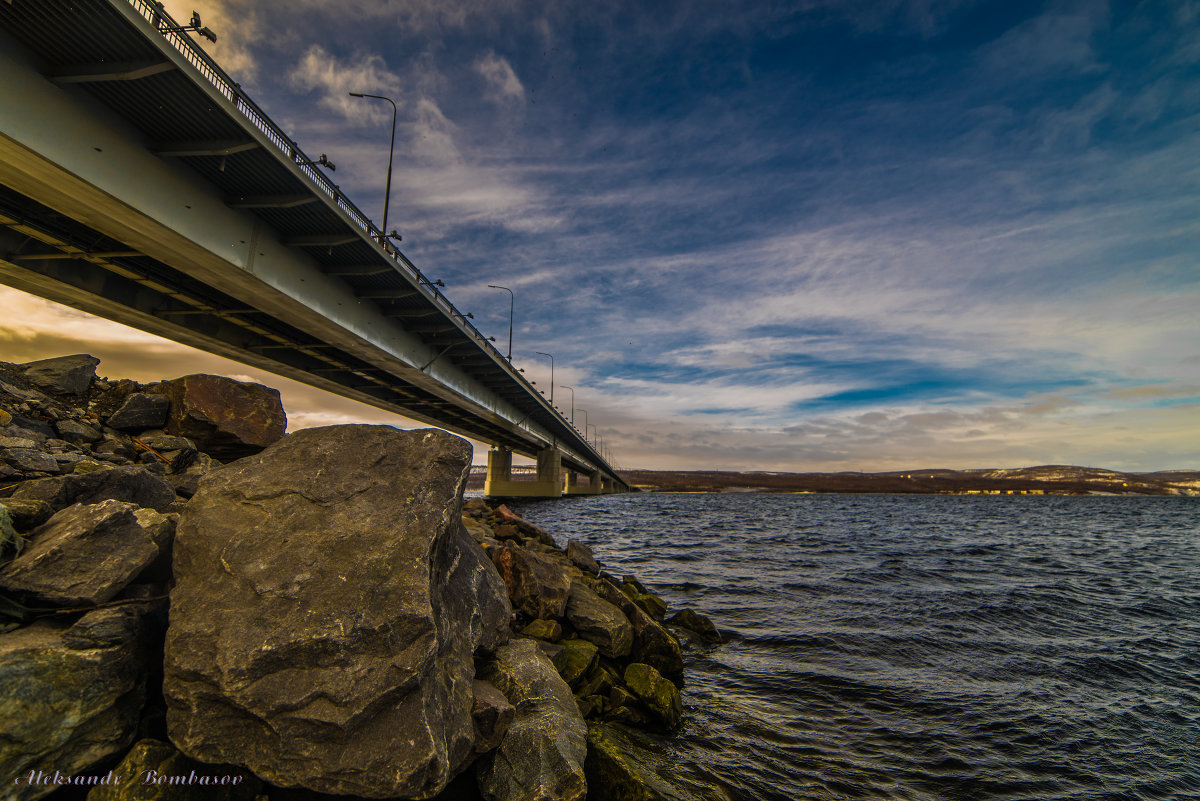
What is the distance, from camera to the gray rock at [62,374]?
30.9ft

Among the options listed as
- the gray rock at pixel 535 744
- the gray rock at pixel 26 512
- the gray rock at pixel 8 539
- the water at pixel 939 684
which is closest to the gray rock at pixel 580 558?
the water at pixel 939 684

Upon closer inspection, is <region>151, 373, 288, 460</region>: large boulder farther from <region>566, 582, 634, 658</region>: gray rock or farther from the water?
the water

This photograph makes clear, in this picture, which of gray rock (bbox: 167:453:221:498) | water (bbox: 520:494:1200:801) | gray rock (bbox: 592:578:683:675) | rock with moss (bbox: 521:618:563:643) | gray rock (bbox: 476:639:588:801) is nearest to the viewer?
gray rock (bbox: 476:639:588:801)

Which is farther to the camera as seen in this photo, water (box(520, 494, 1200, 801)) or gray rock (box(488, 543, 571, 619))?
gray rock (box(488, 543, 571, 619))

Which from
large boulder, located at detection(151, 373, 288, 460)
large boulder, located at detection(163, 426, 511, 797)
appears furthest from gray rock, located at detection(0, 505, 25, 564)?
large boulder, located at detection(151, 373, 288, 460)

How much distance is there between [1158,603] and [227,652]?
→ 85.2 feet

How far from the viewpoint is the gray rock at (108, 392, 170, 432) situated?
929 cm

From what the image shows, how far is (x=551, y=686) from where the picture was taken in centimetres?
600

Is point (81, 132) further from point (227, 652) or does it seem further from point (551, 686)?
point (551, 686)

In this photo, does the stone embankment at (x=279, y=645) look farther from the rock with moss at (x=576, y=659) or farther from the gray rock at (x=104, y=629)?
the rock with moss at (x=576, y=659)

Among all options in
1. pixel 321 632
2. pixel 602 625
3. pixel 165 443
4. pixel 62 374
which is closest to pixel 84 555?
pixel 321 632

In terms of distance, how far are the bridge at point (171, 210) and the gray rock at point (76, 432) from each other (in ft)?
17.1

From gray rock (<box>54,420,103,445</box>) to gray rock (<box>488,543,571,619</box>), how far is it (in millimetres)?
7297

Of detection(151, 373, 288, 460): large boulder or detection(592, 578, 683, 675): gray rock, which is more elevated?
detection(151, 373, 288, 460): large boulder
